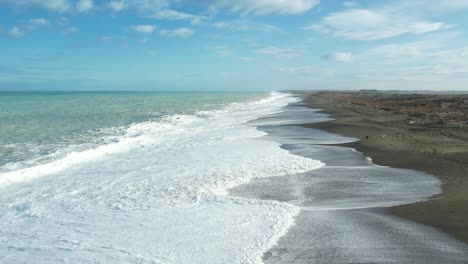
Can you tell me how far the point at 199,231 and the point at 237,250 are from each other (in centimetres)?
111

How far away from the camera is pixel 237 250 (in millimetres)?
6480

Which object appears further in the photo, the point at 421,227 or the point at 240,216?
the point at 240,216

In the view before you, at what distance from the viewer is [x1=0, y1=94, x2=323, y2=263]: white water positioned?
650 centimetres

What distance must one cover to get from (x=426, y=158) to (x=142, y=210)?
1010 centimetres

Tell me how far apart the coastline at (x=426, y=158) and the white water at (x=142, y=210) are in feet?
9.02

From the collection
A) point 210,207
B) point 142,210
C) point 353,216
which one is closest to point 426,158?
point 353,216

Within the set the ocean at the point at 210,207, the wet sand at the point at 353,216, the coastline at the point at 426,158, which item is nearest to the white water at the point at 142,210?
the ocean at the point at 210,207

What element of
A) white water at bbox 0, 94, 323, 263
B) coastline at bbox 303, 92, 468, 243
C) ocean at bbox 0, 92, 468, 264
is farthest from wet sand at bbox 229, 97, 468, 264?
white water at bbox 0, 94, 323, 263

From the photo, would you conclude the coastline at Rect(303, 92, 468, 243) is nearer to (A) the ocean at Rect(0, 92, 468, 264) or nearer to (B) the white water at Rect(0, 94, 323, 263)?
(A) the ocean at Rect(0, 92, 468, 264)

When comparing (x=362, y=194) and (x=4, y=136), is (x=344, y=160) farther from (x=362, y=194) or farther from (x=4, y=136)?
(x=4, y=136)

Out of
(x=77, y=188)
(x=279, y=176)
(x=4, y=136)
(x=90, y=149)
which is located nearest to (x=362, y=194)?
(x=279, y=176)

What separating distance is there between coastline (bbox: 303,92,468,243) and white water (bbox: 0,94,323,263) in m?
2.75

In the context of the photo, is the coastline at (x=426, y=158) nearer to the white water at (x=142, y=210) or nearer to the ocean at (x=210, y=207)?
the ocean at (x=210, y=207)

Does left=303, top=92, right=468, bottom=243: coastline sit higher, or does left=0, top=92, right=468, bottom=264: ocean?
left=303, top=92, right=468, bottom=243: coastline
